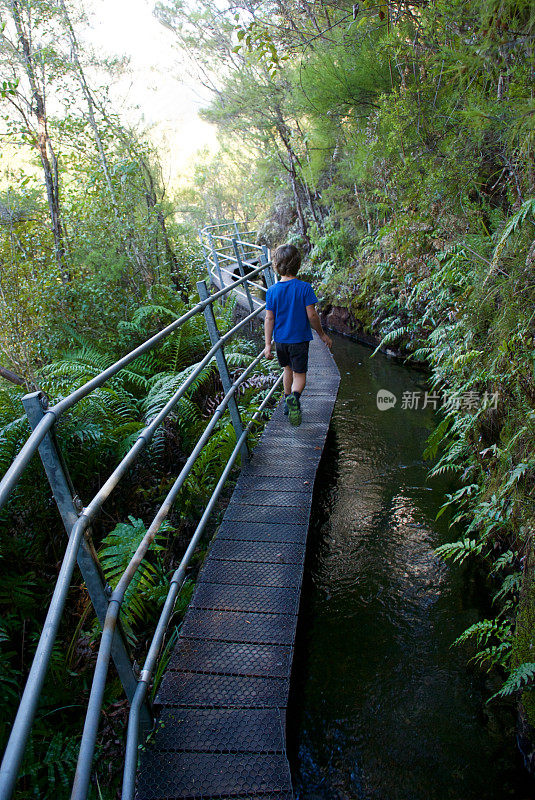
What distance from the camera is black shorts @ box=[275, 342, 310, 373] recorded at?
448cm

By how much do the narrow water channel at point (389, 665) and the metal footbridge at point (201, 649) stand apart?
1.39ft

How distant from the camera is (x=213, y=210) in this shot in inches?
1253

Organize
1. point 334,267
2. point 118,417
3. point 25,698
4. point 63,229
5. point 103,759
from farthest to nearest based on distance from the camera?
point 334,267 < point 63,229 < point 118,417 < point 103,759 < point 25,698

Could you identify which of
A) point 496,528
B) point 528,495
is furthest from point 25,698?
point 496,528

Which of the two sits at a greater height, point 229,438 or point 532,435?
point 532,435

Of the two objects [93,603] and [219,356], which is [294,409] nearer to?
[219,356]

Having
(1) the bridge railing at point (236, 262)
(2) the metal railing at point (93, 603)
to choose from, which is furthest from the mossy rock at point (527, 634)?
(1) the bridge railing at point (236, 262)

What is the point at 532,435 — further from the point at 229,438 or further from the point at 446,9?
the point at 446,9

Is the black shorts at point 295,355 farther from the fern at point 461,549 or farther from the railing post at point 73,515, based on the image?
the railing post at point 73,515

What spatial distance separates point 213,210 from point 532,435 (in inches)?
1260

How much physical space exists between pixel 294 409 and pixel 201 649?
8.51 ft

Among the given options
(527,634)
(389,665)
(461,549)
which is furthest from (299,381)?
(527,634)

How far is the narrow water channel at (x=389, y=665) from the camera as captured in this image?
2227mm

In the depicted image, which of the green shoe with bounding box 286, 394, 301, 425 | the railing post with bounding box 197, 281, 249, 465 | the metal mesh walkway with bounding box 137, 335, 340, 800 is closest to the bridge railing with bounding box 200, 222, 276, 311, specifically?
the railing post with bounding box 197, 281, 249, 465
